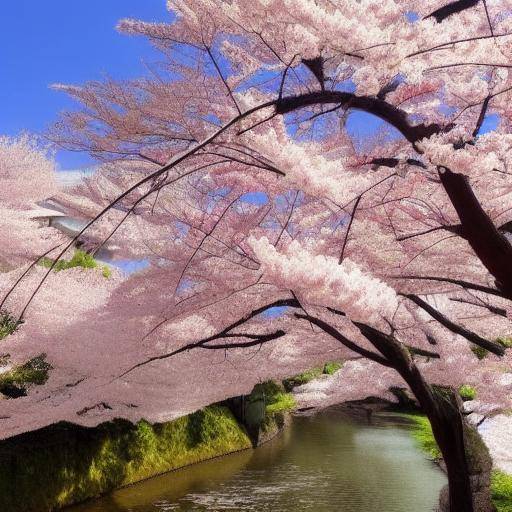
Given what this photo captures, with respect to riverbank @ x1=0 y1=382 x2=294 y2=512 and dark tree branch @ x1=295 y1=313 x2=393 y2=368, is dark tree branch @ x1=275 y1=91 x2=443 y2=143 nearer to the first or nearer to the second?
dark tree branch @ x1=295 y1=313 x2=393 y2=368

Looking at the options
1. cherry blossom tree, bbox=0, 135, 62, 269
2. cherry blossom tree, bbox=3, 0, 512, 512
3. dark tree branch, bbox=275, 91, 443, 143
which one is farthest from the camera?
cherry blossom tree, bbox=0, 135, 62, 269

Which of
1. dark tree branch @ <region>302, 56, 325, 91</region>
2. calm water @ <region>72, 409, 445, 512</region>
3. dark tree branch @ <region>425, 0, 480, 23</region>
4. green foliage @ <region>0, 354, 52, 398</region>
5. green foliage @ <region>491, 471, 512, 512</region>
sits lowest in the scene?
green foliage @ <region>491, 471, 512, 512</region>

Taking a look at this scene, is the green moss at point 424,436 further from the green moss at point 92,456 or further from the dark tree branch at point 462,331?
the dark tree branch at point 462,331

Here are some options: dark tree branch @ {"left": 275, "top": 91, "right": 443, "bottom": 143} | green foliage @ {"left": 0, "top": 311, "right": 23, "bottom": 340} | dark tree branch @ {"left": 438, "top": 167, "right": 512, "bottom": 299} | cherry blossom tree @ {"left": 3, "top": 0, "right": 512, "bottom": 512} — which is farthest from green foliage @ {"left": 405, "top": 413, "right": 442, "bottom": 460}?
dark tree branch @ {"left": 275, "top": 91, "right": 443, "bottom": 143}

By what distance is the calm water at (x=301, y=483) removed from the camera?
36.8 feet

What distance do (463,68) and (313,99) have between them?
5.56 feet

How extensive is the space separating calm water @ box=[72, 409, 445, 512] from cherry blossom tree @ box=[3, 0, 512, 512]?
3494mm

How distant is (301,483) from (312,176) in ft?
35.3

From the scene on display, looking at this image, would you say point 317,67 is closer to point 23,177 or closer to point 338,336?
point 338,336

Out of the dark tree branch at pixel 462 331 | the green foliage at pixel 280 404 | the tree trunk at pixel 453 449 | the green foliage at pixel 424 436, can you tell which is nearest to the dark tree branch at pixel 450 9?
the dark tree branch at pixel 462 331

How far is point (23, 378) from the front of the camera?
11.6m

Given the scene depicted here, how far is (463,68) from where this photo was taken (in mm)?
5602

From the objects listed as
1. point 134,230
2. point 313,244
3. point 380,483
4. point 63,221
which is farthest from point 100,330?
point 63,221

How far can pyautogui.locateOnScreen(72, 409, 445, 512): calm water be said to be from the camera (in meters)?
11.2
